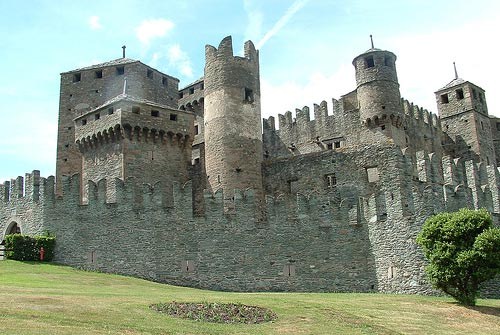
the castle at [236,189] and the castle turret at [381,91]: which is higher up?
the castle turret at [381,91]

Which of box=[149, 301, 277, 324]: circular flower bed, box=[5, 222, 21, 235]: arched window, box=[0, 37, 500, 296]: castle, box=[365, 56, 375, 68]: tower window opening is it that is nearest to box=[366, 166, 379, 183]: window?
box=[0, 37, 500, 296]: castle

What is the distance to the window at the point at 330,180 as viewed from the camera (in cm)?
3459

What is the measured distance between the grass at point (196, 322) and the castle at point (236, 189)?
4.34 m

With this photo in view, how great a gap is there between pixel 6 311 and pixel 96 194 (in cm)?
1689

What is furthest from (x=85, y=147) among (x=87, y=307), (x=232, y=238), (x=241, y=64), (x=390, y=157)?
(x=87, y=307)

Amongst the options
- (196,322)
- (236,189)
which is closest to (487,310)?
(196,322)

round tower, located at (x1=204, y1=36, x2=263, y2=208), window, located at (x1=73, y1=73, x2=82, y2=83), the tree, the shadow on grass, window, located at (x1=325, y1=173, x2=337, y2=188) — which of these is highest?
window, located at (x1=73, y1=73, x2=82, y2=83)

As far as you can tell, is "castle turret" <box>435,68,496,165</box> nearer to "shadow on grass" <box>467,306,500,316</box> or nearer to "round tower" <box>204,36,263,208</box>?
"round tower" <box>204,36,263,208</box>

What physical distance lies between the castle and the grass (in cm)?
434

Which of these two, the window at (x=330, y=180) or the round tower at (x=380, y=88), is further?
the round tower at (x=380, y=88)

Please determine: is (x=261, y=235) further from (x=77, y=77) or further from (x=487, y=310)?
(x=77, y=77)

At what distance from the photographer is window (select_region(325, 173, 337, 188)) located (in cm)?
3459

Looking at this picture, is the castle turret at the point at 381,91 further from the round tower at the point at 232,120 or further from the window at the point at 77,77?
the window at the point at 77,77

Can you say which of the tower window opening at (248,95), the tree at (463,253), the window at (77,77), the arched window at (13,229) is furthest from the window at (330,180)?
the window at (77,77)
